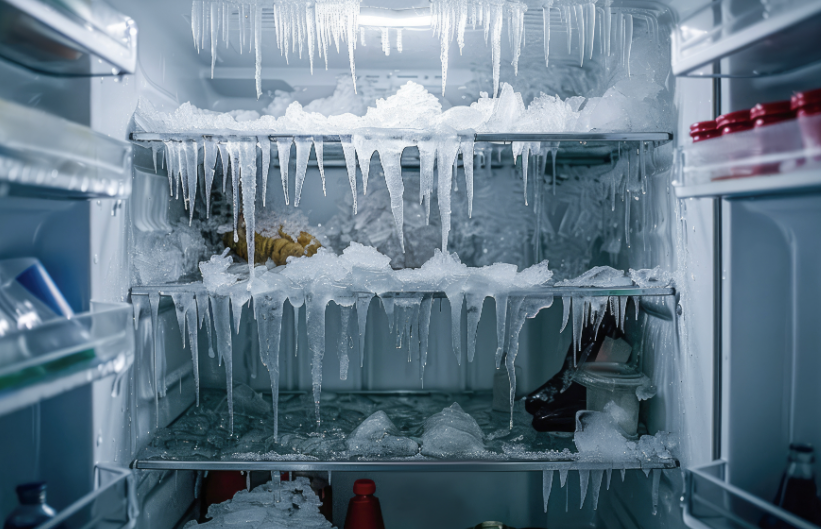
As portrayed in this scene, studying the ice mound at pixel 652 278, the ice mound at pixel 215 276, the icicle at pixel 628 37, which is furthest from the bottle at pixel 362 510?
the icicle at pixel 628 37

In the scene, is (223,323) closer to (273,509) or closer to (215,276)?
(215,276)

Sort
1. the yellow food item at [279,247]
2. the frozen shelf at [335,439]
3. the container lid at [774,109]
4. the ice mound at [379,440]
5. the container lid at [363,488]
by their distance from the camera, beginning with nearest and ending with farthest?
the container lid at [774,109], the frozen shelf at [335,439], the ice mound at [379,440], the container lid at [363,488], the yellow food item at [279,247]

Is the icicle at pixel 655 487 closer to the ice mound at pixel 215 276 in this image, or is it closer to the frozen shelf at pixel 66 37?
the ice mound at pixel 215 276

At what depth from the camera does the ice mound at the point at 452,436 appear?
141 centimetres

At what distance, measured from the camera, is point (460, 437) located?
1456mm

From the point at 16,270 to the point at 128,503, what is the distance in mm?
530

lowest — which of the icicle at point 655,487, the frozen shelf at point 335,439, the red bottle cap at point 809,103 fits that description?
the icicle at point 655,487

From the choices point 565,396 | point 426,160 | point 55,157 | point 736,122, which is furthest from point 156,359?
point 736,122

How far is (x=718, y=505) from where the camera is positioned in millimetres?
942

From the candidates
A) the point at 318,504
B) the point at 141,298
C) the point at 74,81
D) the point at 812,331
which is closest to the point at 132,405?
the point at 141,298

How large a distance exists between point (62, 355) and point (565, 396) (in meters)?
1.41

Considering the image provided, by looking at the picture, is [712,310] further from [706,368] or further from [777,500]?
[777,500]

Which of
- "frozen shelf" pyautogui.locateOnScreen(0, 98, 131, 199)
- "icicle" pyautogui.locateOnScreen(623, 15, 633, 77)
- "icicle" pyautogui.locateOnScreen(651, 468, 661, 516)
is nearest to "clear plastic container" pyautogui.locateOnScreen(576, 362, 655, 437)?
"icicle" pyautogui.locateOnScreen(651, 468, 661, 516)

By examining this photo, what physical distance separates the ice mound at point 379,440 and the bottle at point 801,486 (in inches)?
34.3
